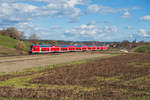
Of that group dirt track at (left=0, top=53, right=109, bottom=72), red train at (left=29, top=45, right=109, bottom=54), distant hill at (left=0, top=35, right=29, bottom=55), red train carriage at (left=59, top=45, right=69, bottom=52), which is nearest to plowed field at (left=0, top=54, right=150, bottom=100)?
dirt track at (left=0, top=53, right=109, bottom=72)

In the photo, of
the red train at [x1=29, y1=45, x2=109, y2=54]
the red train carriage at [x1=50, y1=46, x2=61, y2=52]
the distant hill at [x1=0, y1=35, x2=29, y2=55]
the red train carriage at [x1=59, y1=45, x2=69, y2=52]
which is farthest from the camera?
the red train carriage at [x1=59, y1=45, x2=69, y2=52]

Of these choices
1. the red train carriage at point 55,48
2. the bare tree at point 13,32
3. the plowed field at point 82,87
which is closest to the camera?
the plowed field at point 82,87

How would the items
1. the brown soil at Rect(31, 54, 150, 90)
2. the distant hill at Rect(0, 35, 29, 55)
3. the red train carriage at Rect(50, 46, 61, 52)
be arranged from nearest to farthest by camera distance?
the brown soil at Rect(31, 54, 150, 90)
the distant hill at Rect(0, 35, 29, 55)
the red train carriage at Rect(50, 46, 61, 52)

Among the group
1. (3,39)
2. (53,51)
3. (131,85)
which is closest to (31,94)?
(131,85)

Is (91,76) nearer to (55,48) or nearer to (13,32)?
(55,48)

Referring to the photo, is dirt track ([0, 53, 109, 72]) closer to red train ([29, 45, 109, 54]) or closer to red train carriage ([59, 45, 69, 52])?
red train ([29, 45, 109, 54])

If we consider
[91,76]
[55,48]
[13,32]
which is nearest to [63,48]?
[55,48]

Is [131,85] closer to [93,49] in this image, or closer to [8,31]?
[93,49]

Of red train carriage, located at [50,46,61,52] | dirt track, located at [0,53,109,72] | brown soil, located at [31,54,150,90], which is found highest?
red train carriage, located at [50,46,61,52]

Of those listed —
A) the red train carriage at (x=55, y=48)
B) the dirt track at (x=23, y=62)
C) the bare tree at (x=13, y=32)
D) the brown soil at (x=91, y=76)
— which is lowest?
the dirt track at (x=23, y=62)

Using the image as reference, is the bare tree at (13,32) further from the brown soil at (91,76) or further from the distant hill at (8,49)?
the brown soil at (91,76)

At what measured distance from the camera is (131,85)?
19.4 meters

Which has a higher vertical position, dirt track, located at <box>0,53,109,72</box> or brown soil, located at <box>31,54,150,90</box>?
brown soil, located at <box>31,54,150,90</box>

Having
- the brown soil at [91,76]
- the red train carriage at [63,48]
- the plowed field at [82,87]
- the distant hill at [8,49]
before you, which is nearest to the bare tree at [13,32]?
the distant hill at [8,49]
